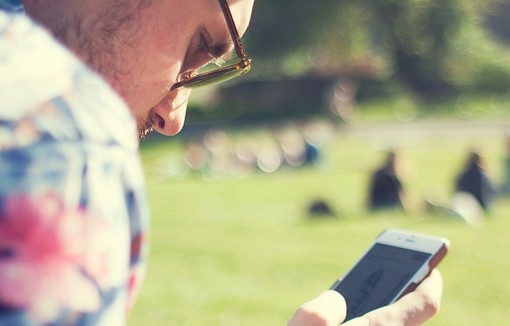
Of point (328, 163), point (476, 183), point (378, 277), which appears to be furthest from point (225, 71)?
point (328, 163)

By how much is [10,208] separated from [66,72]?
0.19 meters

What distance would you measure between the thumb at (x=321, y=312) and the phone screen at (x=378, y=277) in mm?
186

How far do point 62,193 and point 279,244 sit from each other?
9596 millimetres

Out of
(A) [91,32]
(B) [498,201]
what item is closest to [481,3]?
(B) [498,201]

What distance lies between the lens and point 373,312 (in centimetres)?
157

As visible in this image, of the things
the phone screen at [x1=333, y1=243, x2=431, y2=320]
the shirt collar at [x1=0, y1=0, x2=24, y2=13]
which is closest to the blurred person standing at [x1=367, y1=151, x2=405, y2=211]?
the phone screen at [x1=333, y1=243, x2=431, y2=320]

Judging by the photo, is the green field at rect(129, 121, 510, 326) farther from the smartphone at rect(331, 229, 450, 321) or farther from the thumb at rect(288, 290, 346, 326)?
the thumb at rect(288, 290, 346, 326)

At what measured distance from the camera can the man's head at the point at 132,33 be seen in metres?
1.32

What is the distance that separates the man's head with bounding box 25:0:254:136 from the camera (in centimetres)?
132

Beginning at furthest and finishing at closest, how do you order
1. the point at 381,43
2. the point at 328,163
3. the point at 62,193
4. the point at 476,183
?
the point at 381,43 < the point at 328,163 < the point at 476,183 < the point at 62,193

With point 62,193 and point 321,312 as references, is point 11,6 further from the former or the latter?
point 321,312

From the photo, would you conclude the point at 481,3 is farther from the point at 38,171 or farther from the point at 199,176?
the point at 38,171

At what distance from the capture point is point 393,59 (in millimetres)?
40500

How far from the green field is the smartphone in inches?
190
